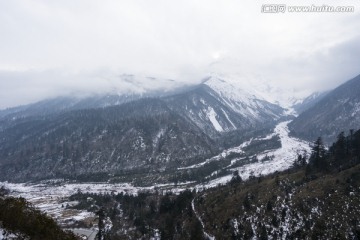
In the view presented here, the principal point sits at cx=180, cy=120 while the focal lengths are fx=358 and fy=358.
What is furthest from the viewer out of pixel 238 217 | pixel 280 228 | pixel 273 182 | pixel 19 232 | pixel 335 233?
pixel 273 182

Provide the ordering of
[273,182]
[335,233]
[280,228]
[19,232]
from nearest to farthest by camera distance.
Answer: [19,232], [335,233], [280,228], [273,182]

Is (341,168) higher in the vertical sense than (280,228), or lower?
Answer: higher

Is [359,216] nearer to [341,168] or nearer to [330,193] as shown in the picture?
[330,193]

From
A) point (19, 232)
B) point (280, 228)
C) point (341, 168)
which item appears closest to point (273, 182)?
point (341, 168)

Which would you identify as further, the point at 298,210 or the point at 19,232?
the point at 298,210


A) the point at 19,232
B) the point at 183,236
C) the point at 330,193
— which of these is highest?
the point at 19,232

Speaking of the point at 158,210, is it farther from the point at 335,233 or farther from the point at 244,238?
the point at 335,233

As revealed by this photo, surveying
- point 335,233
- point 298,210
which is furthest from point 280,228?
point 335,233
